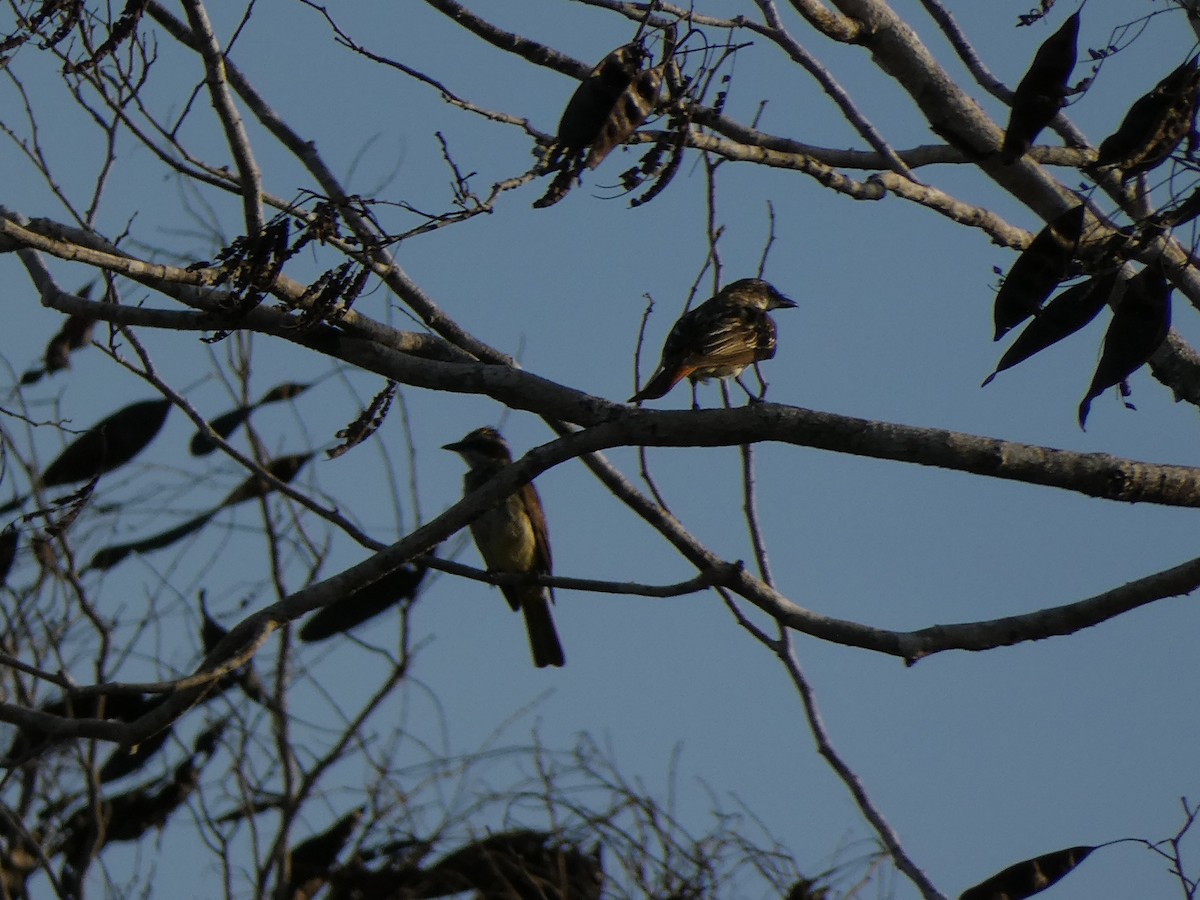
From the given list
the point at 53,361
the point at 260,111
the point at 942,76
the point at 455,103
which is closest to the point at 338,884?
the point at 53,361

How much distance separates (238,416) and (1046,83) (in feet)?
18.7

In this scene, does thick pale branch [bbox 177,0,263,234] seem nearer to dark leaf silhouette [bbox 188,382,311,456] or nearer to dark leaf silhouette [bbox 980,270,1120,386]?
dark leaf silhouette [bbox 980,270,1120,386]

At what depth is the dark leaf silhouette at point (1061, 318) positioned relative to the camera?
338 cm

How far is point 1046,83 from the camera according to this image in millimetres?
3430

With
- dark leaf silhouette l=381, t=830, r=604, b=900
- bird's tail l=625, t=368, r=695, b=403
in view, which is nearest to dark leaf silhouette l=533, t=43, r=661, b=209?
bird's tail l=625, t=368, r=695, b=403

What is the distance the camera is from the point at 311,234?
3605mm

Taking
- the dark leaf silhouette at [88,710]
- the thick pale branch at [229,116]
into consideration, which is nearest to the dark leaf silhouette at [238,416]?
the dark leaf silhouette at [88,710]

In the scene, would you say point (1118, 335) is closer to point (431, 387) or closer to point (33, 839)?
point (431, 387)

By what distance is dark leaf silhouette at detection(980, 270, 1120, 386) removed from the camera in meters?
3.38

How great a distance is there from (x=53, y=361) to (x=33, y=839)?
239 cm

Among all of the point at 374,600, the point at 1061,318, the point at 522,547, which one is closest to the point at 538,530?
the point at 522,547

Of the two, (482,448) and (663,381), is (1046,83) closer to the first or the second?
(663,381)

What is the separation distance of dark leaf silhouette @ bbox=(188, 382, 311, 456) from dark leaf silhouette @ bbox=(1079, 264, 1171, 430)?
204 inches

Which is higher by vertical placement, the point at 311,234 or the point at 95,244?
the point at 95,244
